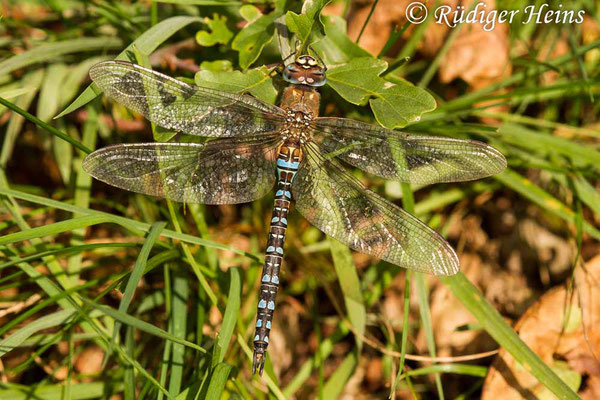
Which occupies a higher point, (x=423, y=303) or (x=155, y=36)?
(x=155, y=36)

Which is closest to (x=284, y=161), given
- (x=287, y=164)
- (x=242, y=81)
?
(x=287, y=164)

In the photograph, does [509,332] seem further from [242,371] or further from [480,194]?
[242,371]

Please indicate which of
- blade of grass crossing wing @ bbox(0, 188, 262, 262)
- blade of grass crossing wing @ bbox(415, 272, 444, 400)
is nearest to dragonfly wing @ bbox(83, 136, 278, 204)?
blade of grass crossing wing @ bbox(0, 188, 262, 262)

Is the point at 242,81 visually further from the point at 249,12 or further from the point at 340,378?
the point at 340,378

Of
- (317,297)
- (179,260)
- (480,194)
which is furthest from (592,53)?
(179,260)

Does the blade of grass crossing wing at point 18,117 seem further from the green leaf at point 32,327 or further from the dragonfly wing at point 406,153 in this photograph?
the dragonfly wing at point 406,153

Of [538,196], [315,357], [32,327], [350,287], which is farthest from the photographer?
[538,196]

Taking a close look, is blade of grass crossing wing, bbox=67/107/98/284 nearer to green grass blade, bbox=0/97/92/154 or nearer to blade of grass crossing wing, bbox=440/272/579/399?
green grass blade, bbox=0/97/92/154
